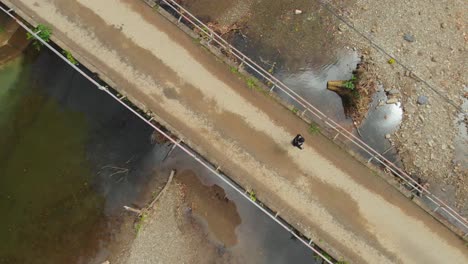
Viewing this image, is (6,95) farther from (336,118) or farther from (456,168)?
(456,168)

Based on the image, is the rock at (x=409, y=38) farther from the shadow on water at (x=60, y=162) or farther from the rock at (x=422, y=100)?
the shadow on water at (x=60, y=162)

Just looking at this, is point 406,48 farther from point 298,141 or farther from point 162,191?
point 162,191

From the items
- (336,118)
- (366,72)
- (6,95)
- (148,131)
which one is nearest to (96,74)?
(148,131)

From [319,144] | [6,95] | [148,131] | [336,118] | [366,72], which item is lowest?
[6,95]

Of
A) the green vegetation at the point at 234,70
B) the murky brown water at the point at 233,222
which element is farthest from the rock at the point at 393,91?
the murky brown water at the point at 233,222

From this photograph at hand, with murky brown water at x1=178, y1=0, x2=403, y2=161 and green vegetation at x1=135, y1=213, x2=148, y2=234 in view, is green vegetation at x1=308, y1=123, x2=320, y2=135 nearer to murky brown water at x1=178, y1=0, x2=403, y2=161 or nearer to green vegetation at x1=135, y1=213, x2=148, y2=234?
murky brown water at x1=178, y1=0, x2=403, y2=161

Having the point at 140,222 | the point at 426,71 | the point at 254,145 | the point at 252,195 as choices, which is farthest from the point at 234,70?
the point at 426,71

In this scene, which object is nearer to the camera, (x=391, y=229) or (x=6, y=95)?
(x=391, y=229)
